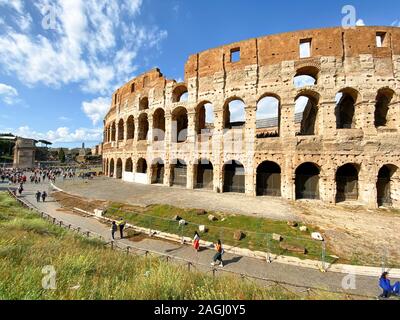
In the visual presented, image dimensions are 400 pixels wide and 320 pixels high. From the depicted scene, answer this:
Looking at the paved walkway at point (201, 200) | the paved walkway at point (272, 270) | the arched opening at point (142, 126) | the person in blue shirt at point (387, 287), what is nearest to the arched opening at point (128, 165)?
the arched opening at point (142, 126)

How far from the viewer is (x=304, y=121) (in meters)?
22.7

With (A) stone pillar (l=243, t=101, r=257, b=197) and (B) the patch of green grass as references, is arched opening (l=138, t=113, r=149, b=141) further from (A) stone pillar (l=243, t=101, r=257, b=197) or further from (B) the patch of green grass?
(A) stone pillar (l=243, t=101, r=257, b=197)

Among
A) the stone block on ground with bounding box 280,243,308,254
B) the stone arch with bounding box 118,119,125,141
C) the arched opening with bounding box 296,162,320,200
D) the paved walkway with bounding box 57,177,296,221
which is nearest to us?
the stone block on ground with bounding box 280,243,308,254

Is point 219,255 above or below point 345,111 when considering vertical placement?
Answer: below

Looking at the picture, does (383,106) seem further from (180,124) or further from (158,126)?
(158,126)

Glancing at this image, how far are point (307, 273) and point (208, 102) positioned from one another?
56.2ft

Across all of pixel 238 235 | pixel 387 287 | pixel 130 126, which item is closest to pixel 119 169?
pixel 130 126

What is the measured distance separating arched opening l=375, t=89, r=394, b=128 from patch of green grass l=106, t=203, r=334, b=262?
1452cm

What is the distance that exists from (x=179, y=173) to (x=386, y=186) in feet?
61.8

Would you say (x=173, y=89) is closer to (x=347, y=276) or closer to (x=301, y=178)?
(x=301, y=178)

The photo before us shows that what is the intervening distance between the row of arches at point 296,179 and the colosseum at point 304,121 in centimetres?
8

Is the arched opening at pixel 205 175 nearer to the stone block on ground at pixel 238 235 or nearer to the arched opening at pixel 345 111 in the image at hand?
the stone block on ground at pixel 238 235

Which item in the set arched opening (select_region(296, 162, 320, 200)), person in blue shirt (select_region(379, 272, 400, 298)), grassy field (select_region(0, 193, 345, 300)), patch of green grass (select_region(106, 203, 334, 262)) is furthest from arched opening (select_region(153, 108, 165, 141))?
person in blue shirt (select_region(379, 272, 400, 298))

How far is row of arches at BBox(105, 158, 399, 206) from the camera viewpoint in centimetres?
1655
